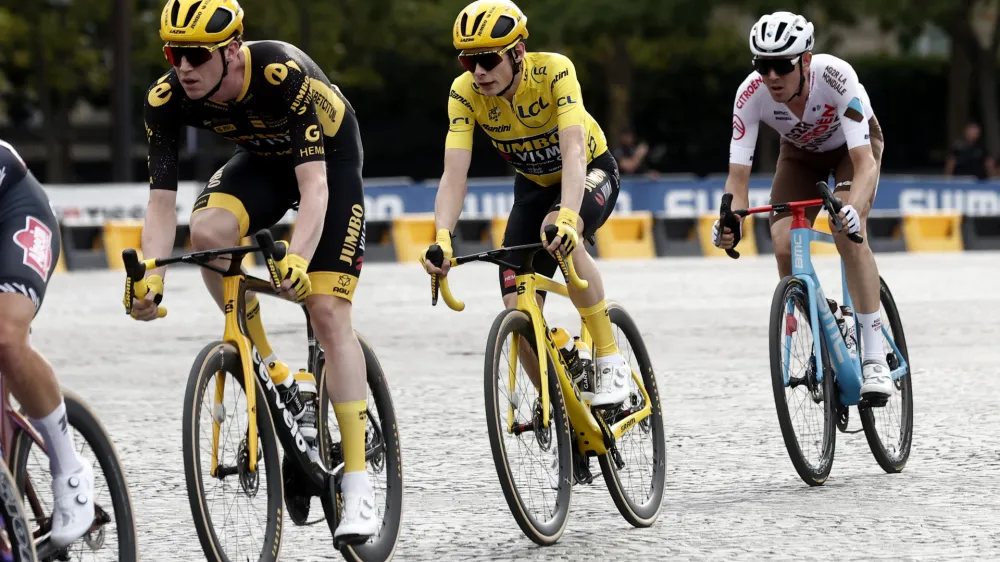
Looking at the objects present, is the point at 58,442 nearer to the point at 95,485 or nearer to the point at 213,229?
the point at 95,485

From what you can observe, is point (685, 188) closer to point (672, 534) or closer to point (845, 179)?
point (845, 179)

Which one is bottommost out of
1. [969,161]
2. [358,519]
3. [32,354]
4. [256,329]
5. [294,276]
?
[969,161]

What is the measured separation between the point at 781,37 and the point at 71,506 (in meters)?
3.87

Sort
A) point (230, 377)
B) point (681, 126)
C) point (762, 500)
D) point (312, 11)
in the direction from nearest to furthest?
point (230, 377), point (762, 500), point (312, 11), point (681, 126)

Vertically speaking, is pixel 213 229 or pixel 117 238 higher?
pixel 213 229

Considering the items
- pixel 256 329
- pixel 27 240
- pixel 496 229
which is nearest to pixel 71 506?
pixel 27 240

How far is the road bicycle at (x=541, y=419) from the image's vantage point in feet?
19.8

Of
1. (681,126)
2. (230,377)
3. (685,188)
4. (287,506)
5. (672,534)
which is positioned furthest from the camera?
(681,126)

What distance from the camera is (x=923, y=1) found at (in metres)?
35.2

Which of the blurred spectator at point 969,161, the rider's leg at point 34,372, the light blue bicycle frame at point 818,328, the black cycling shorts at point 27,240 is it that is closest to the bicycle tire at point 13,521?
the rider's leg at point 34,372

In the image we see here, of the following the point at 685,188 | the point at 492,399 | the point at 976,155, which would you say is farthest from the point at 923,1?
the point at 492,399

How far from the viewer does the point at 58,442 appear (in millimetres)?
4715

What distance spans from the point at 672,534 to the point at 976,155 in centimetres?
2218

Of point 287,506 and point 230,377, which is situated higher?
point 230,377
